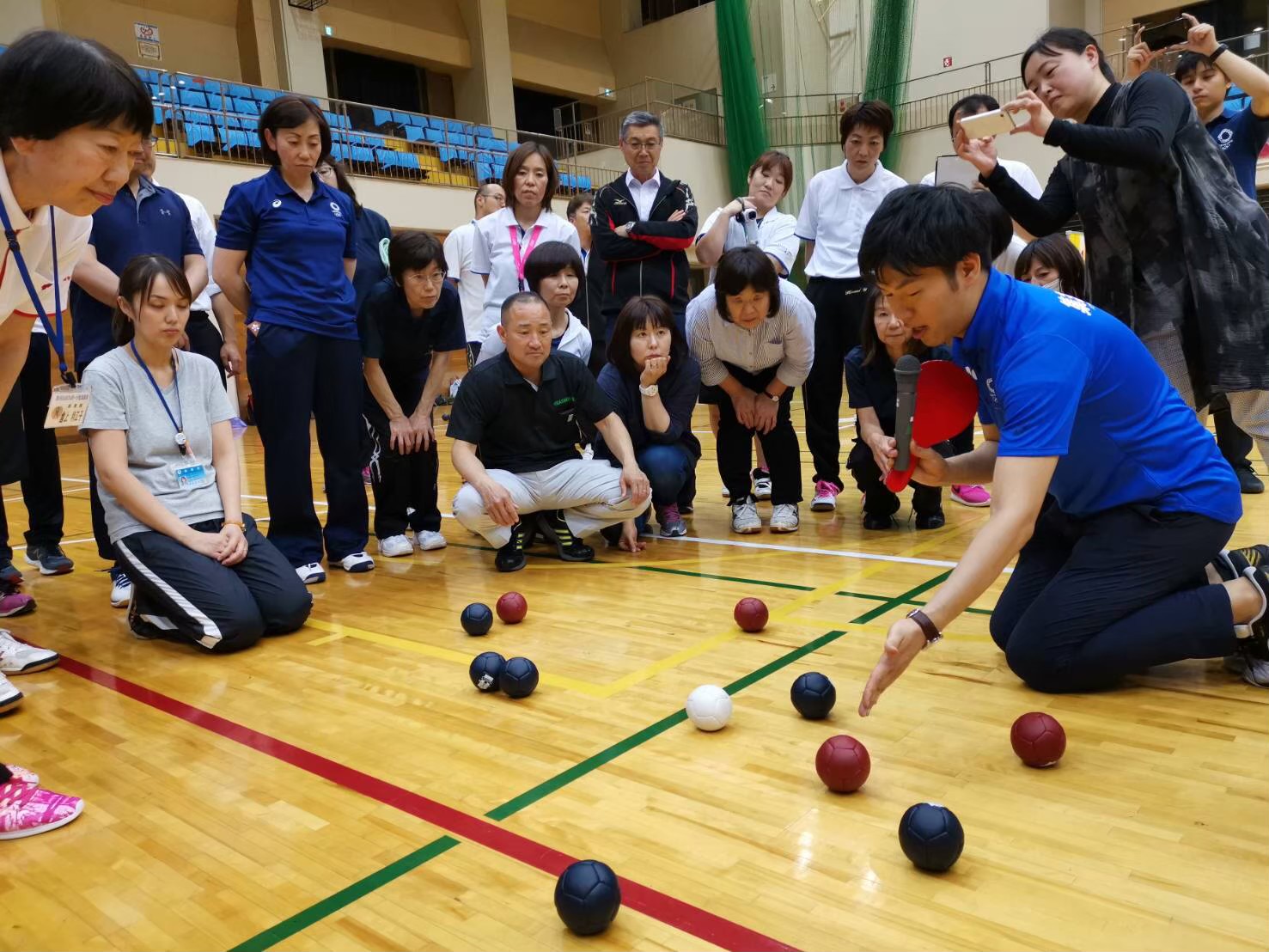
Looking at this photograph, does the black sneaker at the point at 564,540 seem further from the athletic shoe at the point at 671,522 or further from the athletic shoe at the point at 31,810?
the athletic shoe at the point at 31,810

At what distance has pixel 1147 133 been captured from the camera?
2.45 metres

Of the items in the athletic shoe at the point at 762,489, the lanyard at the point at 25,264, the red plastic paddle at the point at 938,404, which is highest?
the lanyard at the point at 25,264

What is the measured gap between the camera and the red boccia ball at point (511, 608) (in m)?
3.14

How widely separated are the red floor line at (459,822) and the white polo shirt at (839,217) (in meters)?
3.48

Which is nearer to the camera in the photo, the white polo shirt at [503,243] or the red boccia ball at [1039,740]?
the red boccia ball at [1039,740]

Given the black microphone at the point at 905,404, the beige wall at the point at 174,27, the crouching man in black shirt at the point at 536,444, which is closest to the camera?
the black microphone at the point at 905,404

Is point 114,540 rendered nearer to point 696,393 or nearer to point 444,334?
point 444,334

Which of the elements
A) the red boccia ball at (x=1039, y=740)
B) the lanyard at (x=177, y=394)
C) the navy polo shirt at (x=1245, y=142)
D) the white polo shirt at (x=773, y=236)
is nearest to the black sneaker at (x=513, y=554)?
the lanyard at (x=177, y=394)

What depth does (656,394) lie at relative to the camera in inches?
164

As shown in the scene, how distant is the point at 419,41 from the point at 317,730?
1742 cm

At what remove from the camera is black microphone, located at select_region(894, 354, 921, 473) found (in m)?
1.79

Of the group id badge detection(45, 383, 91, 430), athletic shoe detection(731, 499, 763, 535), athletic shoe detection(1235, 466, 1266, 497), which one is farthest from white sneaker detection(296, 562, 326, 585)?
athletic shoe detection(1235, 466, 1266, 497)

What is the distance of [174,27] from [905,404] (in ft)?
53.9

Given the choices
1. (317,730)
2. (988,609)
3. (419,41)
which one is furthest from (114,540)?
(419,41)
